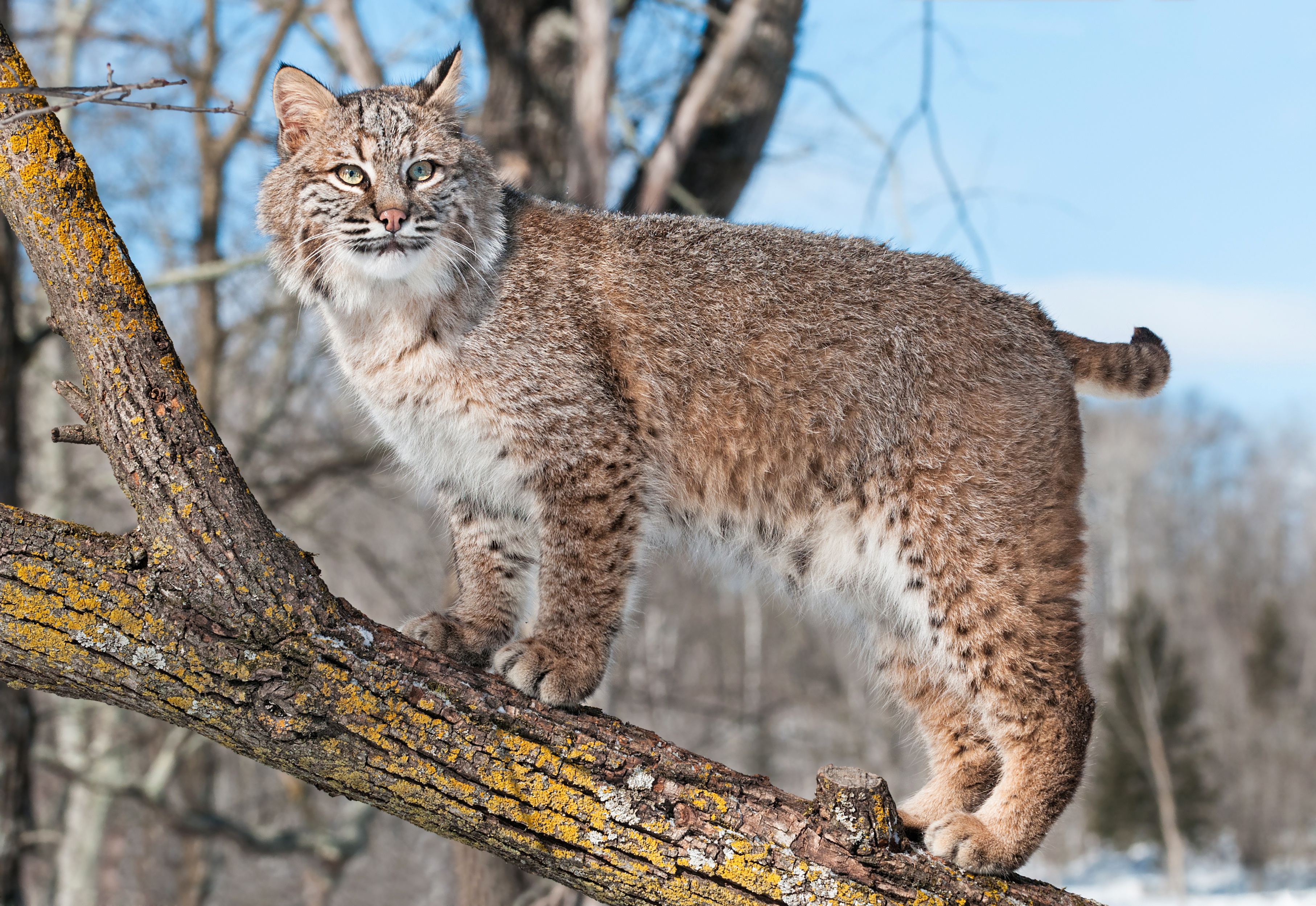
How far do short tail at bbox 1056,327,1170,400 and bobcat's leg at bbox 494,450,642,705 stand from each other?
1.79 m

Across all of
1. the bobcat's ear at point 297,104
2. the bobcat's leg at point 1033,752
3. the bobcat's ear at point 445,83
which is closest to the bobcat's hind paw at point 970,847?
the bobcat's leg at point 1033,752

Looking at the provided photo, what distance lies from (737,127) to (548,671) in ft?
18.0

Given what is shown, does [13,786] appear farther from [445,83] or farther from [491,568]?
[445,83]

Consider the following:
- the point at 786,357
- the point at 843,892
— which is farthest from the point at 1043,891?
the point at 786,357

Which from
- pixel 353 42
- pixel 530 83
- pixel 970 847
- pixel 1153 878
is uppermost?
pixel 1153 878

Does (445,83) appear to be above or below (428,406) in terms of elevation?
above

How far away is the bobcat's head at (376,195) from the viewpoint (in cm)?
360

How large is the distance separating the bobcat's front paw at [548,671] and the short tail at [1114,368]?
85.2 inches

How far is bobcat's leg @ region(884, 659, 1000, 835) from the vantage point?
398cm

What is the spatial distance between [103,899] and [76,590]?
1492 cm

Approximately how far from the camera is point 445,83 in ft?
13.3

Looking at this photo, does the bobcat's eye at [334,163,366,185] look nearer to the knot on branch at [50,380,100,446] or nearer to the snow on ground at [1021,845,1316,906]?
the knot on branch at [50,380,100,446]

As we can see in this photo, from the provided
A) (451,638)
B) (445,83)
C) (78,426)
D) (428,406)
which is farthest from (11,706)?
(445,83)

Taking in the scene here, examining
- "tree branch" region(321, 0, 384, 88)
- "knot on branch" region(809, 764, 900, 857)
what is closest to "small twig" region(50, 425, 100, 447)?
"knot on branch" region(809, 764, 900, 857)
